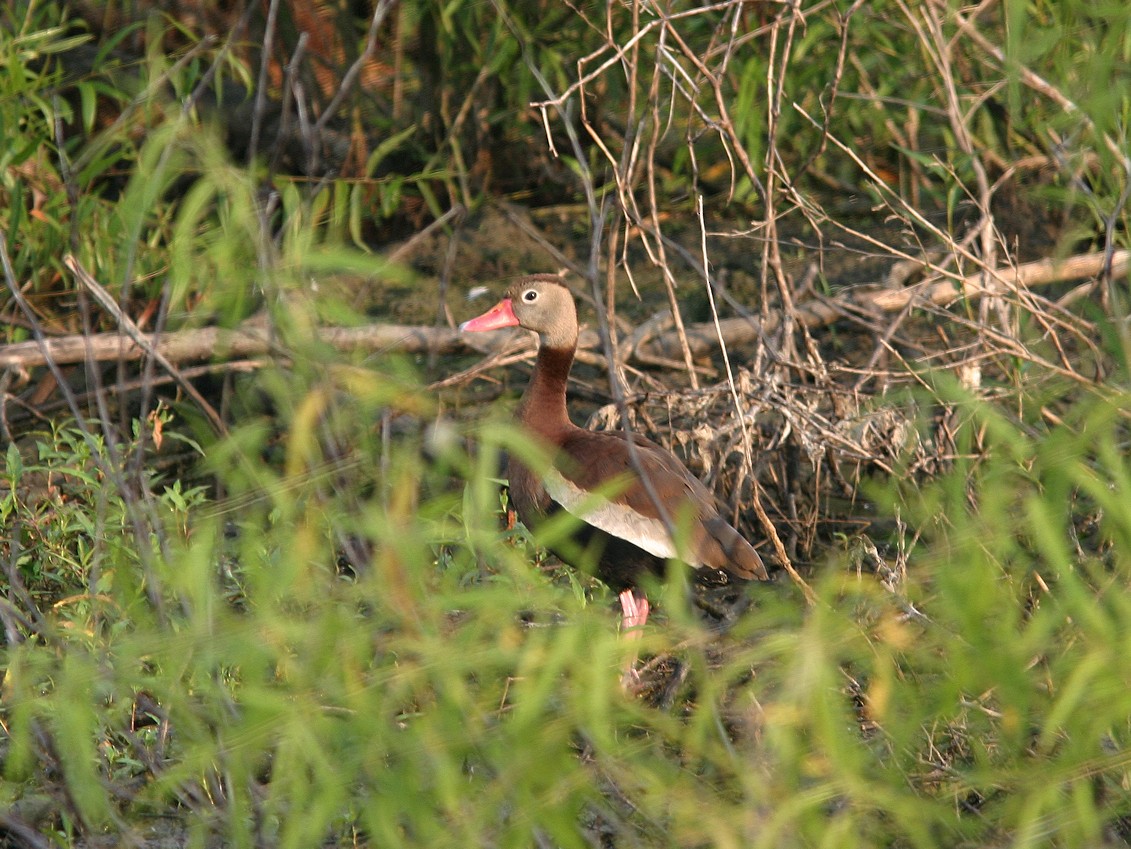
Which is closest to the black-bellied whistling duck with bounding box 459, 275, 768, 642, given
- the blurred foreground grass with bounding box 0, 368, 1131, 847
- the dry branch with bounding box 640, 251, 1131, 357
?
the dry branch with bounding box 640, 251, 1131, 357

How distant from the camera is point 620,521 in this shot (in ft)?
→ 12.4

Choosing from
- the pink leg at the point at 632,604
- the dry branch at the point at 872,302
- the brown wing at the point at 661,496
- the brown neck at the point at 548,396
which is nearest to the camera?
the brown wing at the point at 661,496

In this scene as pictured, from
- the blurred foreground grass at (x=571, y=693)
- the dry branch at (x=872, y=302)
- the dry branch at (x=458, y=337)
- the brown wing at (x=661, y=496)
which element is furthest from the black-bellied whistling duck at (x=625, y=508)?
the blurred foreground grass at (x=571, y=693)

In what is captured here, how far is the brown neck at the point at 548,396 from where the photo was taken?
4.14 metres

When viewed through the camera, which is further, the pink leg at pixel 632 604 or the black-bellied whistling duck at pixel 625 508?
the pink leg at pixel 632 604

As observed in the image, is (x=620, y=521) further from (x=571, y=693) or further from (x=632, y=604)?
(x=571, y=693)

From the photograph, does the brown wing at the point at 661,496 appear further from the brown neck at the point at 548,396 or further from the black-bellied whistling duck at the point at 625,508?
the brown neck at the point at 548,396

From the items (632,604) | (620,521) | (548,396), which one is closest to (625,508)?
(620,521)

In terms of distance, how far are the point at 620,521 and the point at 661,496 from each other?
148 millimetres

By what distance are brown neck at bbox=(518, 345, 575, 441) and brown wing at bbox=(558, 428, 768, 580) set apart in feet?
0.70

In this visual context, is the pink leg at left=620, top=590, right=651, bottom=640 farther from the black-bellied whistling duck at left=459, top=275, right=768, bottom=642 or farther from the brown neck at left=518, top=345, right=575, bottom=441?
the brown neck at left=518, top=345, right=575, bottom=441

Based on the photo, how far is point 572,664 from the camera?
2.12 metres

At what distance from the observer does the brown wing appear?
3.70 metres

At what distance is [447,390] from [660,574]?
1.50m
